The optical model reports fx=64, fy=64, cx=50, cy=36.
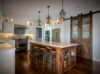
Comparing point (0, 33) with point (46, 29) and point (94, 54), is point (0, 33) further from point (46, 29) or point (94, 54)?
point (94, 54)

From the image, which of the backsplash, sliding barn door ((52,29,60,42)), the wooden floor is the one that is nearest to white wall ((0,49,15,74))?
the wooden floor

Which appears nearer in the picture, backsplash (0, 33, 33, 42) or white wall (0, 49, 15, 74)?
white wall (0, 49, 15, 74)

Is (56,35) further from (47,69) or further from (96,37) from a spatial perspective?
(47,69)

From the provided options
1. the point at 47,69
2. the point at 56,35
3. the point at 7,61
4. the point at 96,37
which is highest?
the point at 56,35

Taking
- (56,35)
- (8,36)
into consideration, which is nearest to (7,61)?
(8,36)

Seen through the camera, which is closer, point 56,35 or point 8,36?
point 8,36

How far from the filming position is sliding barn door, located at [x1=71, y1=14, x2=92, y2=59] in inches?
143

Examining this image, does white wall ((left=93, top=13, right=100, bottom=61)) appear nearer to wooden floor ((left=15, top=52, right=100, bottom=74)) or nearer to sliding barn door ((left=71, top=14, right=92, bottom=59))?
sliding barn door ((left=71, top=14, right=92, bottom=59))

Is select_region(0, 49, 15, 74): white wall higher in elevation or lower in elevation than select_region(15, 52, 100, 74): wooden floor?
higher

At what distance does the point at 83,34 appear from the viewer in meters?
3.88

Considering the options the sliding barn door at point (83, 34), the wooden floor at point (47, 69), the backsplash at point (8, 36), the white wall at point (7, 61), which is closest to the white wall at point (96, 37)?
the sliding barn door at point (83, 34)

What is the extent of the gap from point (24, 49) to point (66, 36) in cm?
371

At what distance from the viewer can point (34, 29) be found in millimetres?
6070

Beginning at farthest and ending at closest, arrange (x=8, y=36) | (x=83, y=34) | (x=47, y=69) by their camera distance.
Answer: (x=8, y=36) → (x=83, y=34) → (x=47, y=69)
